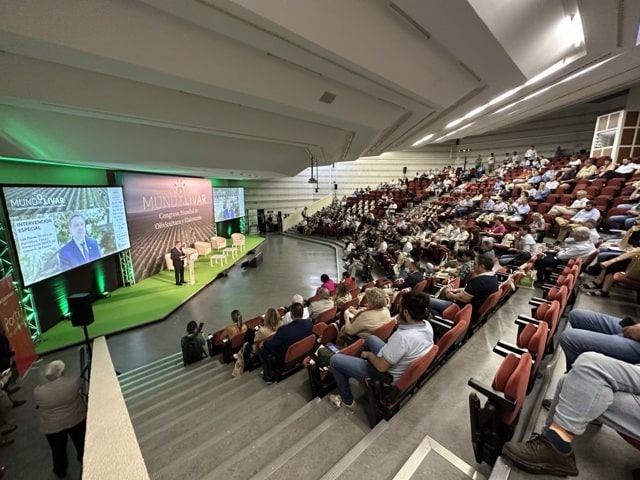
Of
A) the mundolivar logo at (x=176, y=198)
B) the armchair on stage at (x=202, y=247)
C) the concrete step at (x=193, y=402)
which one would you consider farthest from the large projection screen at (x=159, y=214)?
the concrete step at (x=193, y=402)

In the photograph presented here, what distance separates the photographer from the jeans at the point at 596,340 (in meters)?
1.60

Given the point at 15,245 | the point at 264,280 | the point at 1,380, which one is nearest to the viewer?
the point at 1,380

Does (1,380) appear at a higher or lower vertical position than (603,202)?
lower

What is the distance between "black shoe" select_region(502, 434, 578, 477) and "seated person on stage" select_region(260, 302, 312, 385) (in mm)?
1997

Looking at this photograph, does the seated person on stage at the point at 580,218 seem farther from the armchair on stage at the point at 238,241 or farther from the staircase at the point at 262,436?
the armchair on stage at the point at 238,241

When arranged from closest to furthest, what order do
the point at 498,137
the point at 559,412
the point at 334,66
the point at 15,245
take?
1. the point at 559,412
2. the point at 334,66
3. the point at 15,245
4. the point at 498,137

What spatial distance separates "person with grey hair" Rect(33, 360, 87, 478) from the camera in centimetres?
232

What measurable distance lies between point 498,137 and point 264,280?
17262 millimetres

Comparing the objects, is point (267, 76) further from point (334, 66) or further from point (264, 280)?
point (264, 280)

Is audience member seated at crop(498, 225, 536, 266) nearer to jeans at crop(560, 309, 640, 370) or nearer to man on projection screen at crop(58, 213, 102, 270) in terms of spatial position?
jeans at crop(560, 309, 640, 370)

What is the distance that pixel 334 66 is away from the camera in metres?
2.42

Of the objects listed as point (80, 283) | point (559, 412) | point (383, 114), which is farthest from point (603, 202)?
point (80, 283)

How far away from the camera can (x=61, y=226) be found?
512cm

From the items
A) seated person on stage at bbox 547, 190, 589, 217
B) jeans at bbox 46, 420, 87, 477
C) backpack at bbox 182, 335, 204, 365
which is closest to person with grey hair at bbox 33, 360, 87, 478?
jeans at bbox 46, 420, 87, 477
